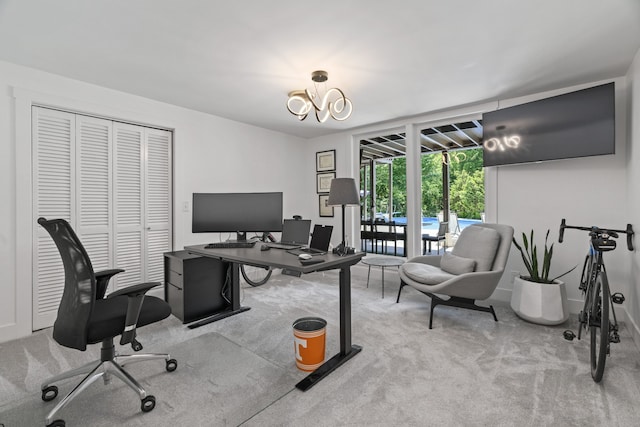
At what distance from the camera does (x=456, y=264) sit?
315cm

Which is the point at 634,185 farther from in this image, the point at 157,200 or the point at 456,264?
the point at 157,200

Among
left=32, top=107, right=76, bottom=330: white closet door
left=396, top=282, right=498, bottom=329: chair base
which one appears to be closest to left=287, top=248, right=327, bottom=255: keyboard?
left=396, top=282, right=498, bottom=329: chair base

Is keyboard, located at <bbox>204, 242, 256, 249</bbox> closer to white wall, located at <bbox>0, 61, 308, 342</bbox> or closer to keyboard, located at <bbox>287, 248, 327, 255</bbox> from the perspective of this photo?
keyboard, located at <bbox>287, 248, 327, 255</bbox>

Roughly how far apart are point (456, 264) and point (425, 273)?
38 centimetres

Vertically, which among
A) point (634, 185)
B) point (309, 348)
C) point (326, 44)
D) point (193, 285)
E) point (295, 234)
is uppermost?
point (326, 44)

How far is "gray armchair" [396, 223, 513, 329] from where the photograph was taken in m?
2.75

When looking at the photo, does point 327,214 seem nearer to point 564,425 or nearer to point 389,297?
point 389,297

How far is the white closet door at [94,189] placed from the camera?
3.02 metres

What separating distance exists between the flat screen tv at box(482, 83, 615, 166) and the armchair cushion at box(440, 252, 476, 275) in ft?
4.00

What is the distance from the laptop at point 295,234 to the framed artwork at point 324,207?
2.29m

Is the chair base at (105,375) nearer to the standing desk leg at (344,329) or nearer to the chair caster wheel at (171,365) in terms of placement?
the chair caster wheel at (171,365)

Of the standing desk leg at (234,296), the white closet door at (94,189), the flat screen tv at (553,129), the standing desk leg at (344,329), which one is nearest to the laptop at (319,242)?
the standing desk leg at (344,329)

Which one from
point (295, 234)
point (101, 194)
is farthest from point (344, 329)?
point (101, 194)

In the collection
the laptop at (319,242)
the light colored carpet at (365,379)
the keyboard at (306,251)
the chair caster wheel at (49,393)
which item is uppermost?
the laptop at (319,242)
